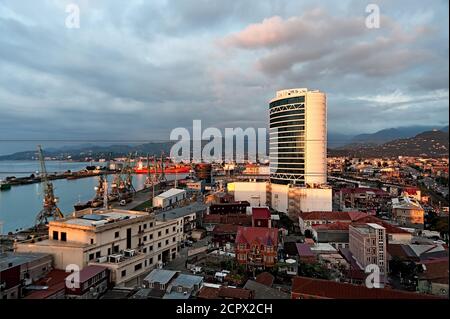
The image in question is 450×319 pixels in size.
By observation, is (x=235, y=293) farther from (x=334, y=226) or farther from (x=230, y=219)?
(x=230, y=219)

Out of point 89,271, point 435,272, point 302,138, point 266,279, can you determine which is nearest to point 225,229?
point 266,279

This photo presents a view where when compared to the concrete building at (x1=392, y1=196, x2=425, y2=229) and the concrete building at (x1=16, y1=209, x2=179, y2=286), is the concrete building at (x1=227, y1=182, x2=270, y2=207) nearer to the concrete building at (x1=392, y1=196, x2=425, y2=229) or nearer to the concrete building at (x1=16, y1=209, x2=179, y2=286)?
the concrete building at (x1=392, y1=196, x2=425, y2=229)

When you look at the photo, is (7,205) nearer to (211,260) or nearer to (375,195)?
(211,260)

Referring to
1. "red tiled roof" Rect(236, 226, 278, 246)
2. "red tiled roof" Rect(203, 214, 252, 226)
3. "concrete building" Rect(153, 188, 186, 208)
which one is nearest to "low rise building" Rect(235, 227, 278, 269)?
"red tiled roof" Rect(236, 226, 278, 246)

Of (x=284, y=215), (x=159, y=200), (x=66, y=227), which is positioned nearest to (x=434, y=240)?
(x=284, y=215)

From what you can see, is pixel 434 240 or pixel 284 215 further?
pixel 284 215
